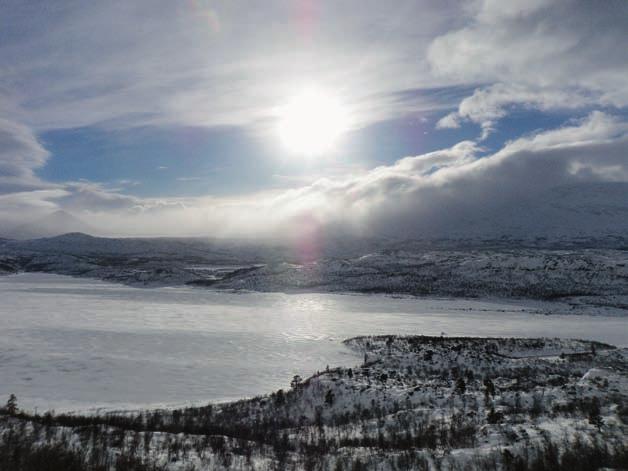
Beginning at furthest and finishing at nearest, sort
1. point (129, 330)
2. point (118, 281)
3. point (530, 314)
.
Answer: point (118, 281) < point (530, 314) < point (129, 330)

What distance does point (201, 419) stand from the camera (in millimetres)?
14852

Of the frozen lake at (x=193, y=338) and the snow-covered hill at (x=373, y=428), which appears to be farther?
the frozen lake at (x=193, y=338)

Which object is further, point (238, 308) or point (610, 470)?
point (238, 308)

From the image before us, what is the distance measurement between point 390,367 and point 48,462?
18.8 m

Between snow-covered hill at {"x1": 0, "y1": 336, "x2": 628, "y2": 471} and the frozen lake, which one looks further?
the frozen lake

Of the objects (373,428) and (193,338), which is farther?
(193,338)

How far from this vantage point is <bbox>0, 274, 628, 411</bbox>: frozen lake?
1978 cm

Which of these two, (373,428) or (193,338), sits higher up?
(373,428)

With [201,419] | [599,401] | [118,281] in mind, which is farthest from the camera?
[118,281]

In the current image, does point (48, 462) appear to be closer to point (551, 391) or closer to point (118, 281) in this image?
point (551, 391)

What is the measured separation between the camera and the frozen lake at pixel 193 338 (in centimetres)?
1978

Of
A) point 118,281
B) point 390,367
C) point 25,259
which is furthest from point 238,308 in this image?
point 25,259

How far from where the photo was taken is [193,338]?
31469 millimetres

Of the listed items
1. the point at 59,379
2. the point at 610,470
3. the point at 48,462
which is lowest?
the point at 59,379
